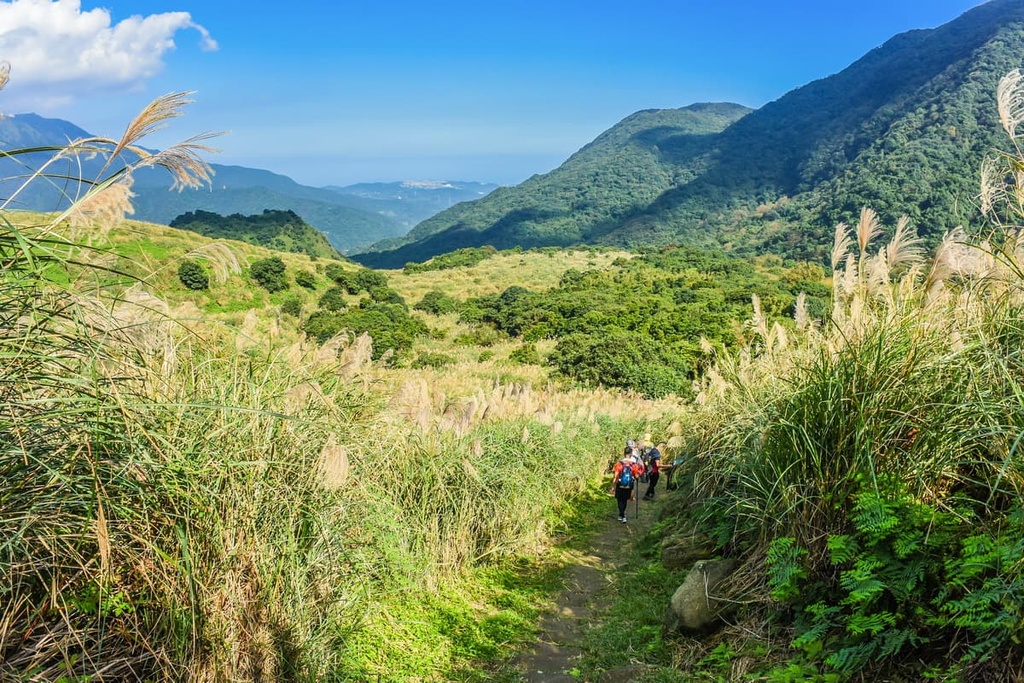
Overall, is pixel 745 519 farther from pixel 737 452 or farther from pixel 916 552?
pixel 916 552

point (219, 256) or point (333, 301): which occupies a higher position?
point (219, 256)

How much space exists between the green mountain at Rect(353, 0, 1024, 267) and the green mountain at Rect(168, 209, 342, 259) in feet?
189

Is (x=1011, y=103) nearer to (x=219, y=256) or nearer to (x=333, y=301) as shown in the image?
(x=219, y=256)

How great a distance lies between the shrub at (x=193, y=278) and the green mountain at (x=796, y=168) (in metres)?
60.2

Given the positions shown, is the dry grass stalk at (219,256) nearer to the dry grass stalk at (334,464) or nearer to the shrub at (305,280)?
the dry grass stalk at (334,464)

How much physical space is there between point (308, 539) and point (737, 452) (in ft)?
11.8

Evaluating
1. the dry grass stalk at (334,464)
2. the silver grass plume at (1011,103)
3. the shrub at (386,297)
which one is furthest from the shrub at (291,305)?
the silver grass plume at (1011,103)

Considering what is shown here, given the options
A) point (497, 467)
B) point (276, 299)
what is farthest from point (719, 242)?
point (497, 467)

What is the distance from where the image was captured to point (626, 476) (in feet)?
32.7

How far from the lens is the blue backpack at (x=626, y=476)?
996 centimetres

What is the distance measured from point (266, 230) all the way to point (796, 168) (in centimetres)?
11048

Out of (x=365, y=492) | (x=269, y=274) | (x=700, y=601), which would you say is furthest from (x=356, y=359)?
(x=269, y=274)

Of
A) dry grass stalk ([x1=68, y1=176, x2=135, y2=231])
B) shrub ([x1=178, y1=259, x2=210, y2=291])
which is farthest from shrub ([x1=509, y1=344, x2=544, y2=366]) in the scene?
dry grass stalk ([x1=68, y1=176, x2=135, y2=231])

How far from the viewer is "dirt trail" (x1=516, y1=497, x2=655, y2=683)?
5.08 metres
